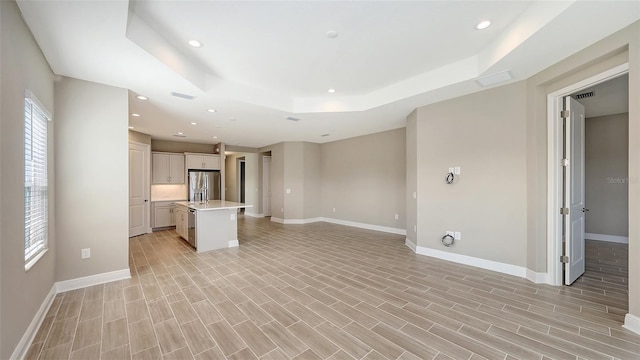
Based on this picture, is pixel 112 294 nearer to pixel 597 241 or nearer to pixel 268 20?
pixel 268 20

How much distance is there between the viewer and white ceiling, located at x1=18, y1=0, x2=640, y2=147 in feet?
6.92

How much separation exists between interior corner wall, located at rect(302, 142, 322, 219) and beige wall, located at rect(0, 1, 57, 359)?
6.08 m

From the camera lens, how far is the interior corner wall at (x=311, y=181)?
7.93 meters

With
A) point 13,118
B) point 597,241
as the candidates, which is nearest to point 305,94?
point 13,118

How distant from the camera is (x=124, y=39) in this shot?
224 cm

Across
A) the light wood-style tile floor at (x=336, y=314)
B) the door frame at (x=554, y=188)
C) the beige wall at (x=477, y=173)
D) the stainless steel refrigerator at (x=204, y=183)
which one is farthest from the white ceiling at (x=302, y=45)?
the stainless steel refrigerator at (x=204, y=183)

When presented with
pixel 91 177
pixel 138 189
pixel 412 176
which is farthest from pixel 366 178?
pixel 138 189

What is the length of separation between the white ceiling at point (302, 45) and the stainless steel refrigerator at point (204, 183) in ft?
9.54

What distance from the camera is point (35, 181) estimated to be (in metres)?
2.29

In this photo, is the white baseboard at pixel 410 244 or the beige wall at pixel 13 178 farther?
the white baseboard at pixel 410 244

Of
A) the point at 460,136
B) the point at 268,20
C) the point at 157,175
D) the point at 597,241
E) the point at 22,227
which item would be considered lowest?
the point at 597,241

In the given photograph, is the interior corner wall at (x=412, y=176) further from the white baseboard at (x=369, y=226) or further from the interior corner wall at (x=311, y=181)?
the interior corner wall at (x=311, y=181)

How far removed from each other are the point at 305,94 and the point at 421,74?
1985mm

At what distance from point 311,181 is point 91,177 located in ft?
18.6
